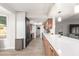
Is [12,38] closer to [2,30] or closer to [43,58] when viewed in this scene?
[2,30]

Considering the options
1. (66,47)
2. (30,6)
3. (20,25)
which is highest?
(30,6)

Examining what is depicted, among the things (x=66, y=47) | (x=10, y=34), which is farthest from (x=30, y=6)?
(x=66, y=47)

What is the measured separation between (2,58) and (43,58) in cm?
44

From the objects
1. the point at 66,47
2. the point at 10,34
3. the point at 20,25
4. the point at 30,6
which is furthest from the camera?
the point at 20,25

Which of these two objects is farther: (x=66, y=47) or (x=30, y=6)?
(x=30, y=6)

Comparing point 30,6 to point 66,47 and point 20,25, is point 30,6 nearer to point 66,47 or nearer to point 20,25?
point 20,25

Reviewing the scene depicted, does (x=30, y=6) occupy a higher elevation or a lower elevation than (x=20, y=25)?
higher

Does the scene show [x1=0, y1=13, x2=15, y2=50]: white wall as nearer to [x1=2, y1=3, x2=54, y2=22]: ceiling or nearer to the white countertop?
[x1=2, y1=3, x2=54, y2=22]: ceiling

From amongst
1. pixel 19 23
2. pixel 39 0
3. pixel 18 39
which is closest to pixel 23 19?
pixel 19 23

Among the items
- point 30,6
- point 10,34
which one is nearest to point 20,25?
point 10,34

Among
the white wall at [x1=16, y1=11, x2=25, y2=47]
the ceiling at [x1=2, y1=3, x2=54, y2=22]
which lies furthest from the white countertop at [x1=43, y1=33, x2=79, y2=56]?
the white wall at [x1=16, y1=11, x2=25, y2=47]

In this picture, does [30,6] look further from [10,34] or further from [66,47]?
[66,47]

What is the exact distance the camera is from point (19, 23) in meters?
7.51

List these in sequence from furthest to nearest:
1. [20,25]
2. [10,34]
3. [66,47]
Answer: [20,25] → [10,34] → [66,47]
